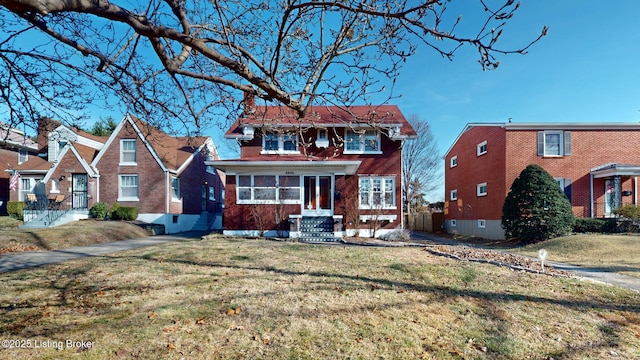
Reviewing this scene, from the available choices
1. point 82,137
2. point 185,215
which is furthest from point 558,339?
point 82,137

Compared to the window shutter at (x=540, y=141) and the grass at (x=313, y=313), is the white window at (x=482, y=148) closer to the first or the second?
the window shutter at (x=540, y=141)

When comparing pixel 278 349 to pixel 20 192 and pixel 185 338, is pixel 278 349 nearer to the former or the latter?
pixel 185 338

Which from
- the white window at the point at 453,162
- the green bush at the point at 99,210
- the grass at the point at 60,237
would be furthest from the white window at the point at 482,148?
the green bush at the point at 99,210

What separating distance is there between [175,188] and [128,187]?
2850mm

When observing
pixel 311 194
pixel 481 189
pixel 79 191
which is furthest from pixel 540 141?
pixel 79 191

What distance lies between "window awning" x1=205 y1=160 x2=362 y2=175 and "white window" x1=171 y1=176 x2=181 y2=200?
7.58 meters

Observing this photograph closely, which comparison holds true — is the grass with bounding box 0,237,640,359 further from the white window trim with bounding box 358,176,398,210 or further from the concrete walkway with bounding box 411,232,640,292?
the white window trim with bounding box 358,176,398,210

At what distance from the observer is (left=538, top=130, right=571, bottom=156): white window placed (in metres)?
18.1

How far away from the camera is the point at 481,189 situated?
68.0 ft

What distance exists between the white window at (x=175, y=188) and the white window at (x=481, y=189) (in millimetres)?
20691

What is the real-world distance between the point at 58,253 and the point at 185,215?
12445 mm

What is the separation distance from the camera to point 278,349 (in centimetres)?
360

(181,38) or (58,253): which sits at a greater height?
(181,38)

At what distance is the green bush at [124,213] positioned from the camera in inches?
757
